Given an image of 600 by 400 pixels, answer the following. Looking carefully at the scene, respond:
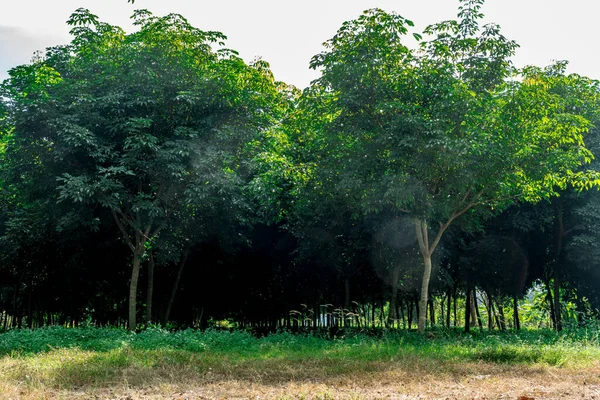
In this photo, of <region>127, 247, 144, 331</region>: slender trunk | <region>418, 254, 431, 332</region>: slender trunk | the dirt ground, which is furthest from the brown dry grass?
<region>127, 247, 144, 331</region>: slender trunk

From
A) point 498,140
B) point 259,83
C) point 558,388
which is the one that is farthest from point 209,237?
point 558,388

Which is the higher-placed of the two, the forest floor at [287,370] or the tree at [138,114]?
the tree at [138,114]

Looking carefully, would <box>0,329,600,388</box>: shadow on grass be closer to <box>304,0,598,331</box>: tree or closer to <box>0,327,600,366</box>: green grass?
<box>0,327,600,366</box>: green grass

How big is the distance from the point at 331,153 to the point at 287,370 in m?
7.56

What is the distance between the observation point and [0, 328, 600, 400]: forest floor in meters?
7.88

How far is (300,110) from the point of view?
16.7 meters

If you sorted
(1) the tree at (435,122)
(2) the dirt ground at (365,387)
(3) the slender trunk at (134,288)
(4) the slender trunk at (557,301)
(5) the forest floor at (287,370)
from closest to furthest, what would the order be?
(2) the dirt ground at (365,387) < (5) the forest floor at (287,370) < (1) the tree at (435,122) < (3) the slender trunk at (134,288) < (4) the slender trunk at (557,301)

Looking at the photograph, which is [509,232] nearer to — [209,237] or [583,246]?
[583,246]

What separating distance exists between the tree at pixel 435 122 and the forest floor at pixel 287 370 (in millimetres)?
4287

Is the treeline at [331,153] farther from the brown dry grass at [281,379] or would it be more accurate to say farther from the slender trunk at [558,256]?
the brown dry grass at [281,379]

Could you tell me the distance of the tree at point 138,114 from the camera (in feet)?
51.0

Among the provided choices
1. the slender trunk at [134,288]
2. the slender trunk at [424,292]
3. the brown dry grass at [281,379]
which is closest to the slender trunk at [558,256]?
the slender trunk at [424,292]

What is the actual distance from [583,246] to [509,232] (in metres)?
2.84

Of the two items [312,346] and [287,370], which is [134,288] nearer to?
[312,346]
